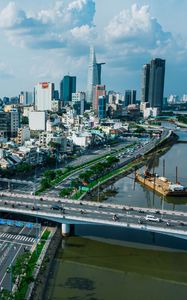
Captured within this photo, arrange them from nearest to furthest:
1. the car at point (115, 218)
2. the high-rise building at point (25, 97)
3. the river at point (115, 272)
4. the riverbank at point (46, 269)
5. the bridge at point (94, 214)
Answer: the riverbank at point (46, 269) < the river at point (115, 272) < the bridge at point (94, 214) < the car at point (115, 218) < the high-rise building at point (25, 97)

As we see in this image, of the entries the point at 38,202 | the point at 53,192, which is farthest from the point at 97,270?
the point at 53,192

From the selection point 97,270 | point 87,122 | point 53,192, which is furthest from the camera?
point 87,122

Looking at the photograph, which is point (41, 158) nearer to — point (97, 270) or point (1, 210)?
point (1, 210)

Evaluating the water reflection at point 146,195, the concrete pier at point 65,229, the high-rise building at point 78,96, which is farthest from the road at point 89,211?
the high-rise building at point 78,96

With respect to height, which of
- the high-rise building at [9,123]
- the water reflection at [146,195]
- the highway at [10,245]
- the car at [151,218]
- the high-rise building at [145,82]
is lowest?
the water reflection at [146,195]

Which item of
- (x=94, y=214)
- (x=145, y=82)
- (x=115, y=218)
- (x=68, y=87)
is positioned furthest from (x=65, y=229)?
(x=145, y=82)

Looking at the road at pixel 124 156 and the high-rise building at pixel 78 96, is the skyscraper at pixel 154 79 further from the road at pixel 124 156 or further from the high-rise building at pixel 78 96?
the road at pixel 124 156
